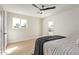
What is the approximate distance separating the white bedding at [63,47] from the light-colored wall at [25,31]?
271 mm

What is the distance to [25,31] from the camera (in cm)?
132

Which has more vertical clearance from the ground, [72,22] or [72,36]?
[72,22]

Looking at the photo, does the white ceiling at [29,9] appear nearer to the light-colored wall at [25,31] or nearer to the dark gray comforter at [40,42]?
the light-colored wall at [25,31]

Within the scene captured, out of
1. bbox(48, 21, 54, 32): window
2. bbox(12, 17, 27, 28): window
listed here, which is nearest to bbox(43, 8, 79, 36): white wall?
bbox(48, 21, 54, 32): window

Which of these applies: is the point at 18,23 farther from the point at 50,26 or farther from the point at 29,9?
the point at 50,26

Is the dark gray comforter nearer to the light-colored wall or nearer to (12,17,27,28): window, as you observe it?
the light-colored wall

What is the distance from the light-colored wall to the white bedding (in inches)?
10.7

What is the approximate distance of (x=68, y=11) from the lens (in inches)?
50.2

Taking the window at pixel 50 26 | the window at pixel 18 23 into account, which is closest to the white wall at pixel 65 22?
the window at pixel 50 26

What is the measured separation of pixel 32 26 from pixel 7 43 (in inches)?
18.1

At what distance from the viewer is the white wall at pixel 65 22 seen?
4.21 feet
